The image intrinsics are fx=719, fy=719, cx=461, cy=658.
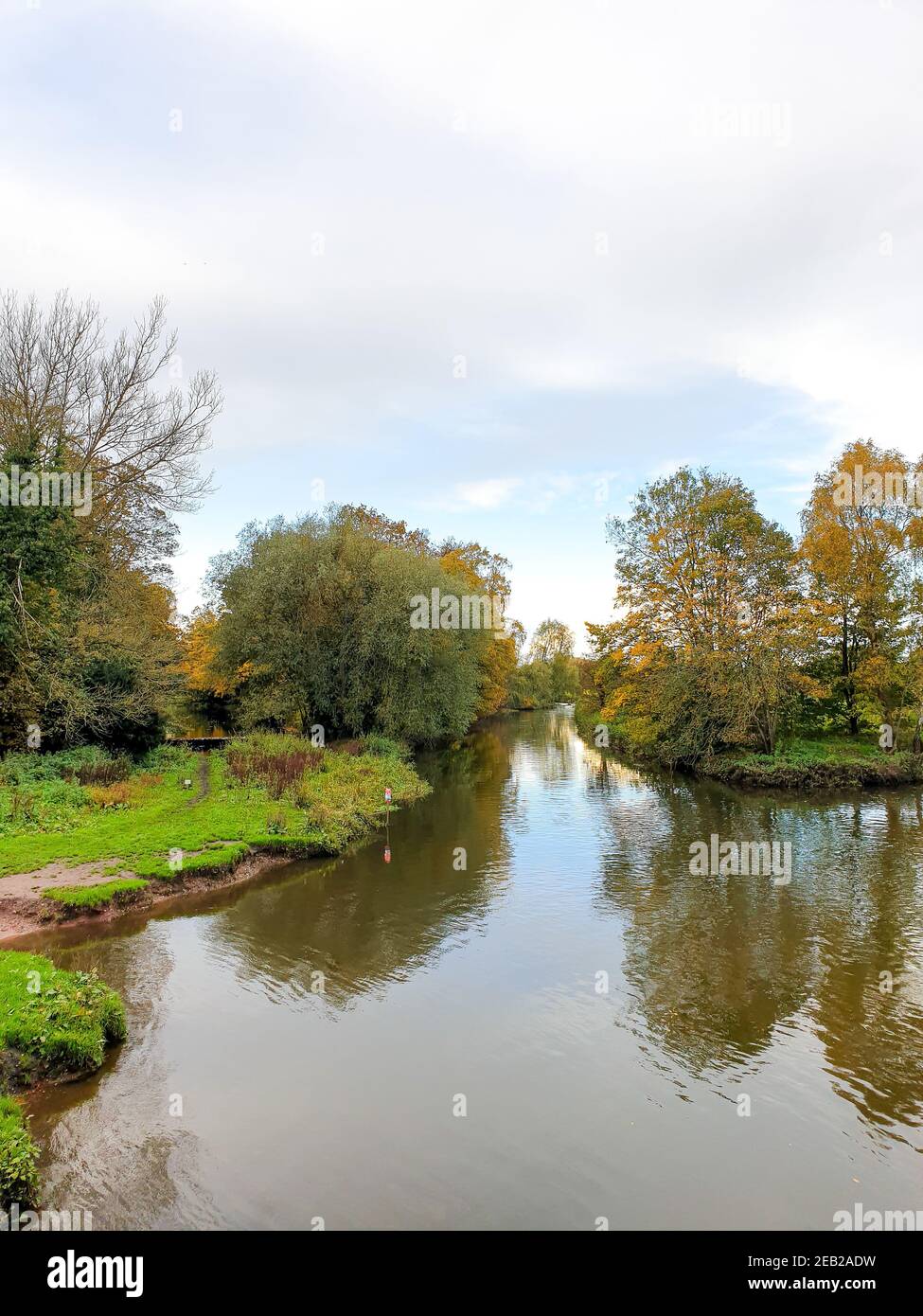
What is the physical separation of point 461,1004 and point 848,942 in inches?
278

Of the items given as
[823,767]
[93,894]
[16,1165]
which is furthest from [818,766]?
[16,1165]

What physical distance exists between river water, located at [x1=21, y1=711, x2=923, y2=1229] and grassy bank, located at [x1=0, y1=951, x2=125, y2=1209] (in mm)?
370

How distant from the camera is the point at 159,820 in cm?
1841

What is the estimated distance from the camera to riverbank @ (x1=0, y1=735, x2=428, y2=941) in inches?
569

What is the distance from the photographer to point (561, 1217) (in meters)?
6.57

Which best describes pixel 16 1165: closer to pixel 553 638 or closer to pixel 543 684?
pixel 543 684

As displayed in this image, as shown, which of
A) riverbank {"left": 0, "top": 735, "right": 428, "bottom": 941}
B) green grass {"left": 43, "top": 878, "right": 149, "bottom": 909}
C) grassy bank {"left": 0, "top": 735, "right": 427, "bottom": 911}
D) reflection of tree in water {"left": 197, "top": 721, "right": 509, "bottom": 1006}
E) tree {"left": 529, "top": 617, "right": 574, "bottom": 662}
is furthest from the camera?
tree {"left": 529, "top": 617, "right": 574, "bottom": 662}

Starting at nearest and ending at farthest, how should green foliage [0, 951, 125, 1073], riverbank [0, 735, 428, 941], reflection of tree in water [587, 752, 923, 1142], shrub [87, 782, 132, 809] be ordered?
green foliage [0, 951, 125, 1073]
reflection of tree in water [587, 752, 923, 1142]
riverbank [0, 735, 428, 941]
shrub [87, 782, 132, 809]

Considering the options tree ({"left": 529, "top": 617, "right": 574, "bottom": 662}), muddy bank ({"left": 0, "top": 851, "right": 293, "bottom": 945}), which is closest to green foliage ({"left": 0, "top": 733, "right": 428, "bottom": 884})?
muddy bank ({"left": 0, "top": 851, "right": 293, "bottom": 945})

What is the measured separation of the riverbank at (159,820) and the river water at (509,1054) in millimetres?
950

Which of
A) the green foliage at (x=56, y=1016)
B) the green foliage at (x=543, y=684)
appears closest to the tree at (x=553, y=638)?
the green foliage at (x=543, y=684)

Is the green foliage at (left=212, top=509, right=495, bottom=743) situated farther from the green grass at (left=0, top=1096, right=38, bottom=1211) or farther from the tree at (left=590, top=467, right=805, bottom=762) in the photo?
the green grass at (left=0, top=1096, right=38, bottom=1211)

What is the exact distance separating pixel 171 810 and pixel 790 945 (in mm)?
15091
